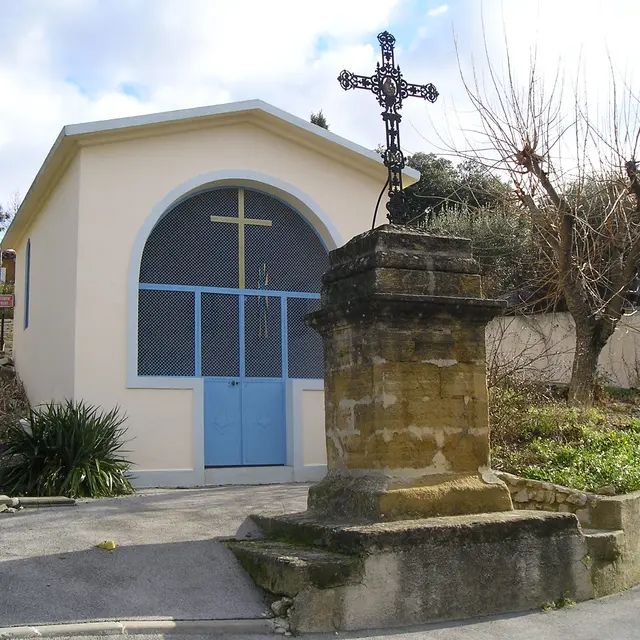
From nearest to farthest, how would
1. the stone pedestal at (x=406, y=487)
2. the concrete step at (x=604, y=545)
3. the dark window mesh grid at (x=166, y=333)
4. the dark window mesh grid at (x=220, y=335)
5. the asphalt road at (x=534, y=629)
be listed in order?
the asphalt road at (x=534, y=629), the stone pedestal at (x=406, y=487), the concrete step at (x=604, y=545), the dark window mesh grid at (x=166, y=333), the dark window mesh grid at (x=220, y=335)

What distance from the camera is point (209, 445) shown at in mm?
10227

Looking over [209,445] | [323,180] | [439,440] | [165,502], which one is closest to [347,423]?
[439,440]

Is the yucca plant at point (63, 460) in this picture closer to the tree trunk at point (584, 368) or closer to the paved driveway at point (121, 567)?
the paved driveway at point (121, 567)

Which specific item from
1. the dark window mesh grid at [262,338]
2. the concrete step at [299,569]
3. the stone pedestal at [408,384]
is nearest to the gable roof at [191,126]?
the dark window mesh grid at [262,338]

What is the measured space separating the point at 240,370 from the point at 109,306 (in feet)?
6.42

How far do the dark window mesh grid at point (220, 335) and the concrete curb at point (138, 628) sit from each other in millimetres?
6259

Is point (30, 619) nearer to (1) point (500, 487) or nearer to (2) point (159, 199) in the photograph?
(1) point (500, 487)

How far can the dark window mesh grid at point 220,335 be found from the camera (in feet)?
34.3

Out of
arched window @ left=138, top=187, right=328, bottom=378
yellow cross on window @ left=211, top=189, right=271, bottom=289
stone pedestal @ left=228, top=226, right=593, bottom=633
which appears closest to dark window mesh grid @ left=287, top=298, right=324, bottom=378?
arched window @ left=138, top=187, right=328, bottom=378

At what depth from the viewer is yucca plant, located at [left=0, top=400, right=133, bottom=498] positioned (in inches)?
303

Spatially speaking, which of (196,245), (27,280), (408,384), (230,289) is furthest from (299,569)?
(27,280)

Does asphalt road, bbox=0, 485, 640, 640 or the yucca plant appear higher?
the yucca plant

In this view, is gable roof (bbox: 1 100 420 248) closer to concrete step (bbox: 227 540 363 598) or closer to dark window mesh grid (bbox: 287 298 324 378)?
dark window mesh grid (bbox: 287 298 324 378)

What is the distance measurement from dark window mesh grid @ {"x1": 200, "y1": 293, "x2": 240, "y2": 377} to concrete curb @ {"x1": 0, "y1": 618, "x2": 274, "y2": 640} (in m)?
6.26
